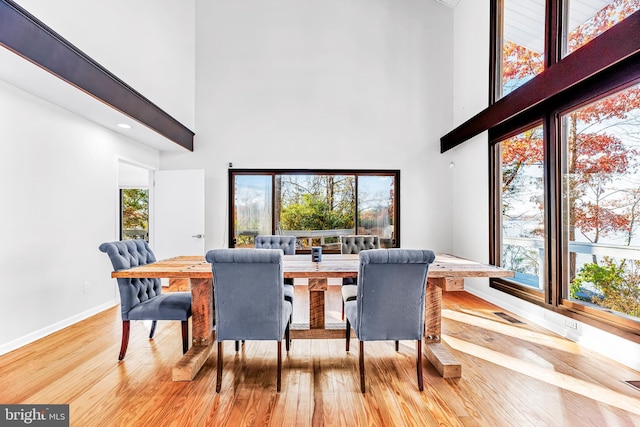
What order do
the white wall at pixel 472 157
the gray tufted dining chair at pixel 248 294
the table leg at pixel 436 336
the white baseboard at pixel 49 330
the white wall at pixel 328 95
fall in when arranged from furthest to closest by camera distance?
1. the white wall at pixel 328 95
2. the white wall at pixel 472 157
3. the white baseboard at pixel 49 330
4. the table leg at pixel 436 336
5. the gray tufted dining chair at pixel 248 294

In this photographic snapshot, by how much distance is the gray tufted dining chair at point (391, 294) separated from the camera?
1923mm

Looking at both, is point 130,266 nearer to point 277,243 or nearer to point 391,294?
point 277,243

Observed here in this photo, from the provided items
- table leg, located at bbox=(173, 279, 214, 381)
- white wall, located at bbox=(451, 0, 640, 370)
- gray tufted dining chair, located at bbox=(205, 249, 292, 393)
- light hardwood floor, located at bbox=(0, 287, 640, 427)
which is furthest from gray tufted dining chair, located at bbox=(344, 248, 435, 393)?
white wall, located at bbox=(451, 0, 640, 370)

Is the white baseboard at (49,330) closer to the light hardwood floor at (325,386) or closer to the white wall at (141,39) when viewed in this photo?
the light hardwood floor at (325,386)

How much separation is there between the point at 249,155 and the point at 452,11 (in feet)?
13.9

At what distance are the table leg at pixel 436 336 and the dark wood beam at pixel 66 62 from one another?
10.9 ft

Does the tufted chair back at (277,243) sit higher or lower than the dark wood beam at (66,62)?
lower

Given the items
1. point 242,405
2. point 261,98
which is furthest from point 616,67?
point 261,98

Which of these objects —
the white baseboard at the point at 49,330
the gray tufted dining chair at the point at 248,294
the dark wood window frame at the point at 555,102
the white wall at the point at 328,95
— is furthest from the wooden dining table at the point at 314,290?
the white wall at the point at 328,95

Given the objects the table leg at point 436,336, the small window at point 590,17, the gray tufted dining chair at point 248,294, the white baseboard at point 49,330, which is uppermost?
the small window at point 590,17

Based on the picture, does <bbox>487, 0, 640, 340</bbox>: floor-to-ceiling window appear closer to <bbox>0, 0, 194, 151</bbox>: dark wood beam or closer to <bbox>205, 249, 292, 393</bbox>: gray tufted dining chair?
<bbox>205, 249, 292, 393</bbox>: gray tufted dining chair

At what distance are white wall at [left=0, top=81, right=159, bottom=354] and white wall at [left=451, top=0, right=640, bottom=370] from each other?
490 centimetres

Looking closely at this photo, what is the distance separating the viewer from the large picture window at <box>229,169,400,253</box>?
5297mm

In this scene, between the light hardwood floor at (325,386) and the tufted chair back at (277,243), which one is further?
the tufted chair back at (277,243)
